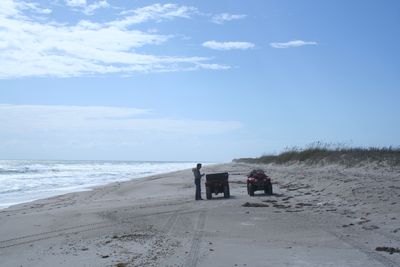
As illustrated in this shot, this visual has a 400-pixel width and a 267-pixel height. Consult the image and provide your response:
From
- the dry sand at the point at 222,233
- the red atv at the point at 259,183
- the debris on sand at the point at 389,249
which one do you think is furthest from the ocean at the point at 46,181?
the debris on sand at the point at 389,249

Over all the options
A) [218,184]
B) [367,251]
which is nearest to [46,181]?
[218,184]

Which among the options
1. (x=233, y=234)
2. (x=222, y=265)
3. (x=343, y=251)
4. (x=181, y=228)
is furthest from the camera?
(x=181, y=228)

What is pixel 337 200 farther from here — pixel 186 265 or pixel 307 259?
pixel 186 265

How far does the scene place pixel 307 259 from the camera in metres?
8.91

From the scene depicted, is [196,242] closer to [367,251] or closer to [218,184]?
[367,251]

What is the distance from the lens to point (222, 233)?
12.5 m

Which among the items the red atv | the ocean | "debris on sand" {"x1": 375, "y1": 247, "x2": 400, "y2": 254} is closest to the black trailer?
the red atv

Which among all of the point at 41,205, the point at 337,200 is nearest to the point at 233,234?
the point at 337,200

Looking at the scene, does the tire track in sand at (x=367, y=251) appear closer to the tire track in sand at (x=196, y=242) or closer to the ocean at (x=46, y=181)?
the tire track in sand at (x=196, y=242)

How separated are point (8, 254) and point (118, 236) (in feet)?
8.97

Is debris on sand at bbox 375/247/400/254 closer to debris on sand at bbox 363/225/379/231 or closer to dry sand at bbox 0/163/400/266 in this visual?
dry sand at bbox 0/163/400/266

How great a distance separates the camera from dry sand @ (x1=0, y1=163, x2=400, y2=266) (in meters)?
9.33

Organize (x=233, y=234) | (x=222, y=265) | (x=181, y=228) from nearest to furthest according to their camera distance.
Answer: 1. (x=222, y=265)
2. (x=233, y=234)
3. (x=181, y=228)

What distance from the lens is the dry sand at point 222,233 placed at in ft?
30.6
